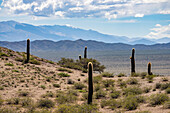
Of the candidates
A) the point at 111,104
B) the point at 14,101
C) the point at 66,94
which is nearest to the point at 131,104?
the point at 111,104

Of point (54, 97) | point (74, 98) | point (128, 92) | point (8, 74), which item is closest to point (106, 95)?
point (128, 92)

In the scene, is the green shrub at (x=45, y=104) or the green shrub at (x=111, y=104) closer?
the green shrub at (x=111, y=104)

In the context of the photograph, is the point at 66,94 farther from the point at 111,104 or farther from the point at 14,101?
the point at 111,104

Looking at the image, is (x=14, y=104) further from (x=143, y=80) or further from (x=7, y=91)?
(x=143, y=80)

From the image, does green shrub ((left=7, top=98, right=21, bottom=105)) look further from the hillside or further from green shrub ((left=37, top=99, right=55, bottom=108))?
green shrub ((left=37, top=99, right=55, bottom=108))

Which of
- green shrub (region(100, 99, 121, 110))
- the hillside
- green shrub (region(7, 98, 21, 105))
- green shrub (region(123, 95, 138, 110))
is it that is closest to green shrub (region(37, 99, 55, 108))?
the hillside

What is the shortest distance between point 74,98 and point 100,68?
25142 mm

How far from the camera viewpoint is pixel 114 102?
14.3 meters

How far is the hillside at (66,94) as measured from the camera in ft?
42.2

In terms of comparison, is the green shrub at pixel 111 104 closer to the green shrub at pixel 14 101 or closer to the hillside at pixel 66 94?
the hillside at pixel 66 94

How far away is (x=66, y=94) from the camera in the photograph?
1772 centimetres

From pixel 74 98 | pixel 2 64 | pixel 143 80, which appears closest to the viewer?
pixel 74 98

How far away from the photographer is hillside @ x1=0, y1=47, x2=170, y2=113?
12877mm

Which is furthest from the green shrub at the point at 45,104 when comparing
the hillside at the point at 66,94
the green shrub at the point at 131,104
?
the green shrub at the point at 131,104
